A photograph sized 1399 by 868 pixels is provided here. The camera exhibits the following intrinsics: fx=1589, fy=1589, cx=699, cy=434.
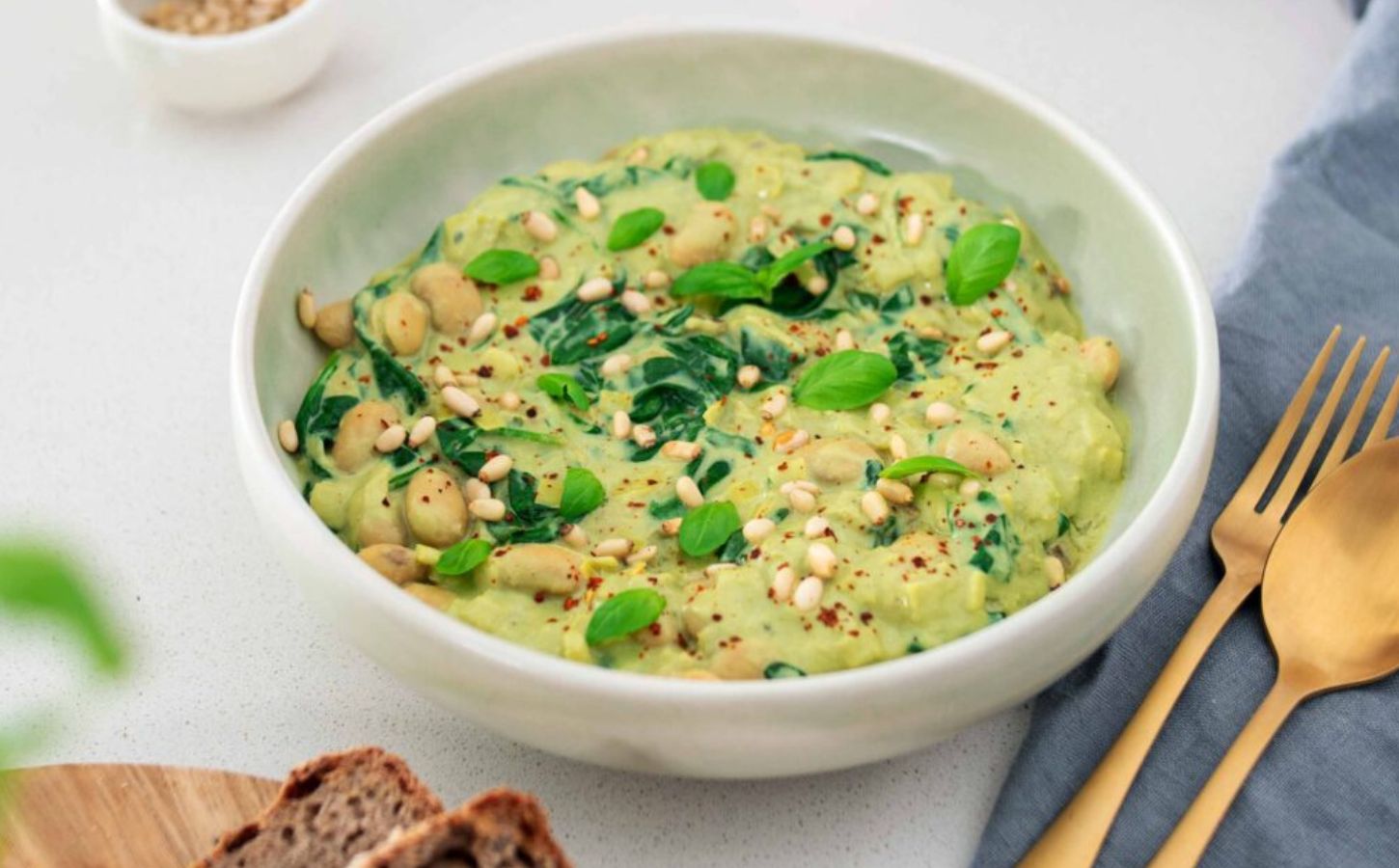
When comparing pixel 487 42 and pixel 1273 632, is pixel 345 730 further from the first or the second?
pixel 487 42

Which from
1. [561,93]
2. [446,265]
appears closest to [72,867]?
[446,265]

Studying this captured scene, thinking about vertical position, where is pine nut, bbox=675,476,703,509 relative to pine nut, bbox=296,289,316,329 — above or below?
below

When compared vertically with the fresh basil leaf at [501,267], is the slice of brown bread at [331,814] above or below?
below

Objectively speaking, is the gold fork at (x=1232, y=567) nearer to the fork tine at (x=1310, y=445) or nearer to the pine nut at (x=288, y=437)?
the fork tine at (x=1310, y=445)


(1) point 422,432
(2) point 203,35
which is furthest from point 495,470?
Result: (2) point 203,35

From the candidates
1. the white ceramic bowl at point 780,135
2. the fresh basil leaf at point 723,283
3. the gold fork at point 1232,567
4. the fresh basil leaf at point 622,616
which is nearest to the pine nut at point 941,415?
the white ceramic bowl at point 780,135

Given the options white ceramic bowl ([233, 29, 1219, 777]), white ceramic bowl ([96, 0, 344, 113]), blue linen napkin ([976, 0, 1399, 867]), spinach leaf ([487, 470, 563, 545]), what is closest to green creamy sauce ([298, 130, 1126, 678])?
spinach leaf ([487, 470, 563, 545])

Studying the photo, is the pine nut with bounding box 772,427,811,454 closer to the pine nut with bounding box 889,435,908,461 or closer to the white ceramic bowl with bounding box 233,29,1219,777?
the pine nut with bounding box 889,435,908,461
